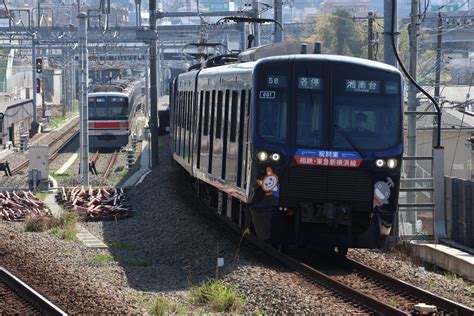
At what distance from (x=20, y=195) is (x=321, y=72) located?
1290 cm

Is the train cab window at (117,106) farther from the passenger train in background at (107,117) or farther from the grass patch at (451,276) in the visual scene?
the grass patch at (451,276)

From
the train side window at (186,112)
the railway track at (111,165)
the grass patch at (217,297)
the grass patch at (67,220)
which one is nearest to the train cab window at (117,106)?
the railway track at (111,165)

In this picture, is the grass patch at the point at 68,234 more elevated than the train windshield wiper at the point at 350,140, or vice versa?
the train windshield wiper at the point at 350,140

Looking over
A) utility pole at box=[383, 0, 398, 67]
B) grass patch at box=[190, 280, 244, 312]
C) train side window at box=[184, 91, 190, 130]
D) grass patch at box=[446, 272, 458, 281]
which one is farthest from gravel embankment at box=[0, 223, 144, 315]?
utility pole at box=[383, 0, 398, 67]

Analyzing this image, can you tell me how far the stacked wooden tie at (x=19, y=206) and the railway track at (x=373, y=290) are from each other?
8771mm

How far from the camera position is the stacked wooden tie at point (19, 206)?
21031 mm

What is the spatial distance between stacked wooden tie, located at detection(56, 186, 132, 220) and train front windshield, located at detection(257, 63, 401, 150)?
8.33 meters

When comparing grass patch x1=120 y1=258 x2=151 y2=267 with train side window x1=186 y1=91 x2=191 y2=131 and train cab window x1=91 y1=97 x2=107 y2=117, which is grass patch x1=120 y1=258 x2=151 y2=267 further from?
train cab window x1=91 y1=97 x2=107 y2=117

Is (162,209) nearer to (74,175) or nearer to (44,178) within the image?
(44,178)

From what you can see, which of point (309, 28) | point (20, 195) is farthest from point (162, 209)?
point (309, 28)

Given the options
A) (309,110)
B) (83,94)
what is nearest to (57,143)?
(83,94)

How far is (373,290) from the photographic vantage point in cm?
1143

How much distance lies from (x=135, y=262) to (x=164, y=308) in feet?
14.6

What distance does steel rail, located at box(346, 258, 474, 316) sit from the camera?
31.8ft
